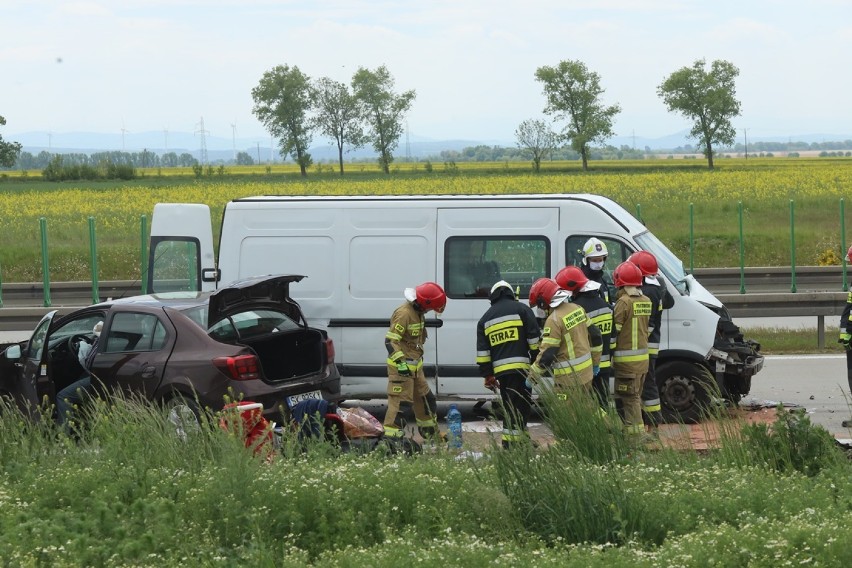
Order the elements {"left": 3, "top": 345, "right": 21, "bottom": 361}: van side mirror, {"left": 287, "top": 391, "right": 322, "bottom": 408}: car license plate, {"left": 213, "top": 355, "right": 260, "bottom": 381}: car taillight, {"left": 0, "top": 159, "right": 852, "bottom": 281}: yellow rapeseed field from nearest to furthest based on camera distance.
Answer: {"left": 213, "top": 355, "right": 260, "bottom": 381}: car taillight < {"left": 287, "top": 391, "right": 322, "bottom": 408}: car license plate < {"left": 3, "top": 345, "right": 21, "bottom": 361}: van side mirror < {"left": 0, "top": 159, "right": 852, "bottom": 281}: yellow rapeseed field

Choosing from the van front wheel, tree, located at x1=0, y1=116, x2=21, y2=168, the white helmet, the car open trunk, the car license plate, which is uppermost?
tree, located at x1=0, y1=116, x2=21, y2=168

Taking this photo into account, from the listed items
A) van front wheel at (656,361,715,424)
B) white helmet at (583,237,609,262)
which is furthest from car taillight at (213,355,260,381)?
van front wheel at (656,361,715,424)

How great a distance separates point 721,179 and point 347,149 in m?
54.1

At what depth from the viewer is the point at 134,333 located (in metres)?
9.73

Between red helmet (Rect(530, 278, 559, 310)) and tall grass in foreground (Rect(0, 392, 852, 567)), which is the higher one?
red helmet (Rect(530, 278, 559, 310))

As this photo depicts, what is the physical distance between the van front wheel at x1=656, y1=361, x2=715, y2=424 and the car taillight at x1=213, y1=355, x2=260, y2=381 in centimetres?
371

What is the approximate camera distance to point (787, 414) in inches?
282

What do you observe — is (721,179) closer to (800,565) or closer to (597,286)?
(597,286)

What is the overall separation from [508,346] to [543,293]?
0.48 meters

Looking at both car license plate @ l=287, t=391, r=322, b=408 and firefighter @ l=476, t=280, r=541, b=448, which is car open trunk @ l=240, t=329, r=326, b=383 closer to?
car license plate @ l=287, t=391, r=322, b=408

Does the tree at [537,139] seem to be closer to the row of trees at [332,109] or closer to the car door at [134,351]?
the row of trees at [332,109]

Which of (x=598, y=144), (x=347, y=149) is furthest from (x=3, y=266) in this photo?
(x=347, y=149)

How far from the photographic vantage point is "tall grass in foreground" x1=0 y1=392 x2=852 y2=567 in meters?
5.09

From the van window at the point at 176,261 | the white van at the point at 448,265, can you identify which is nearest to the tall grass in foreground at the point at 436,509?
the white van at the point at 448,265
